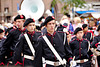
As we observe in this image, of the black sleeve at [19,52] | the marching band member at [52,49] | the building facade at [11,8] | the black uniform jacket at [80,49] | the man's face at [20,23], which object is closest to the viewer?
the marching band member at [52,49]

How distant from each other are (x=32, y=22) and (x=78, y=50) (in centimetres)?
240

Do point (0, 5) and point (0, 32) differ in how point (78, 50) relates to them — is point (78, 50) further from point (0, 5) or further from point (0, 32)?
point (0, 5)

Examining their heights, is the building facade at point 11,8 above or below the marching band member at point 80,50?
above

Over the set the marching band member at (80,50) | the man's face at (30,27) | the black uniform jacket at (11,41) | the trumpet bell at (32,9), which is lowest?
the marching band member at (80,50)

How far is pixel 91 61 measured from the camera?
9.46 m

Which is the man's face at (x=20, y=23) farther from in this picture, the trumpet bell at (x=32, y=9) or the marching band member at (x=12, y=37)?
the trumpet bell at (x=32, y=9)

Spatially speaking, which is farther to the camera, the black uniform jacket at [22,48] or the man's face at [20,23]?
the man's face at [20,23]

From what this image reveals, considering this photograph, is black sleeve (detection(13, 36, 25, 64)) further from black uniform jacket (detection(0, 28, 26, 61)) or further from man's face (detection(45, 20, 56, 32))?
man's face (detection(45, 20, 56, 32))

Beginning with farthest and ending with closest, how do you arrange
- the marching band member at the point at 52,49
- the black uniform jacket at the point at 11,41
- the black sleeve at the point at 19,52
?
the black uniform jacket at the point at 11,41 < the black sleeve at the point at 19,52 < the marching band member at the point at 52,49

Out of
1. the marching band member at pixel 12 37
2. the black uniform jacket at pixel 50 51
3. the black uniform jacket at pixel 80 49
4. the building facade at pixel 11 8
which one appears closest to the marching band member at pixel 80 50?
the black uniform jacket at pixel 80 49

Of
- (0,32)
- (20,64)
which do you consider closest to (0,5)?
(0,32)

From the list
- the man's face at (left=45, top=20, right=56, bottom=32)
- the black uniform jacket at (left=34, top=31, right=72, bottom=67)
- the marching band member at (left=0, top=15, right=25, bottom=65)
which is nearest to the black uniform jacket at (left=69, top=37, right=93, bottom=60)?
Answer: the marching band member at (left=0, top=15, right=25, bottom=65)

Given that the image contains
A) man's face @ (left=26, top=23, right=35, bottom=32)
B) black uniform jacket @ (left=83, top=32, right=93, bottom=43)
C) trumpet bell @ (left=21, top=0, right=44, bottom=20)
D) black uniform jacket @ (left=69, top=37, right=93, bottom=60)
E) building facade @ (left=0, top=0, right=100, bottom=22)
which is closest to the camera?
man's face @ (left=26, top=23, right=35, bottom=32)

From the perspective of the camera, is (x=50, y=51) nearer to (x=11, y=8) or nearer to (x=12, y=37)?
(x=12, y=37)
